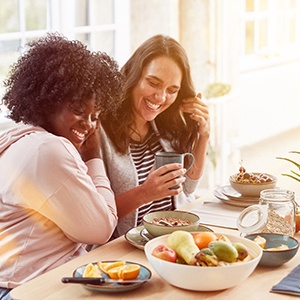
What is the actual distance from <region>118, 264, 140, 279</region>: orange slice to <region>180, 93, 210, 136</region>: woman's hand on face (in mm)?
1135

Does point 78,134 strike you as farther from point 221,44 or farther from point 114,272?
point 221,44

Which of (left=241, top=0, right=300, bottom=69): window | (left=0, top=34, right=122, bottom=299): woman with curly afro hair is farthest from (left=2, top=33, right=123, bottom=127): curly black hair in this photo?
(left=241, top=0, right=300, bottom=69): window

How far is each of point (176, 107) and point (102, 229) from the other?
3.13 feet

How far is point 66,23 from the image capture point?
399 centimetres

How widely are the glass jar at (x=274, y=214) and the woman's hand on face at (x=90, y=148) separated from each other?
1.96ft

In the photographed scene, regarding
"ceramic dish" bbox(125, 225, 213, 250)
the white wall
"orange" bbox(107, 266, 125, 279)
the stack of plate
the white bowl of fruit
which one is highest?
the white bowl of fruit

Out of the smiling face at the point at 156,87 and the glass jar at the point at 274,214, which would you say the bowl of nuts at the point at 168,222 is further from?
the smiling face at the point at 156,87

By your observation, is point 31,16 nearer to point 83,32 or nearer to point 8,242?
point 83,32

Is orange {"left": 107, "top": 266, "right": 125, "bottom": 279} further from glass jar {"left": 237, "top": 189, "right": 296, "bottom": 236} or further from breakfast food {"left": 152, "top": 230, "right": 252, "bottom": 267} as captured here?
glass jar {"left": 237, "top": 189, "right": 296, "bottom": 236}

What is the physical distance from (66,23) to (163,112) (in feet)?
4.56

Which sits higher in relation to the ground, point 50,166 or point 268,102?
point 50,166

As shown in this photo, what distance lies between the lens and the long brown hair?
8.71 ft

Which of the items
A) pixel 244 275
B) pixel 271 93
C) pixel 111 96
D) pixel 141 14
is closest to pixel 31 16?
pixel 141 14

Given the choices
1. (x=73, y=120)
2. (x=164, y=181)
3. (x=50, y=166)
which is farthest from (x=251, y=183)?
(x=50, y=166)
